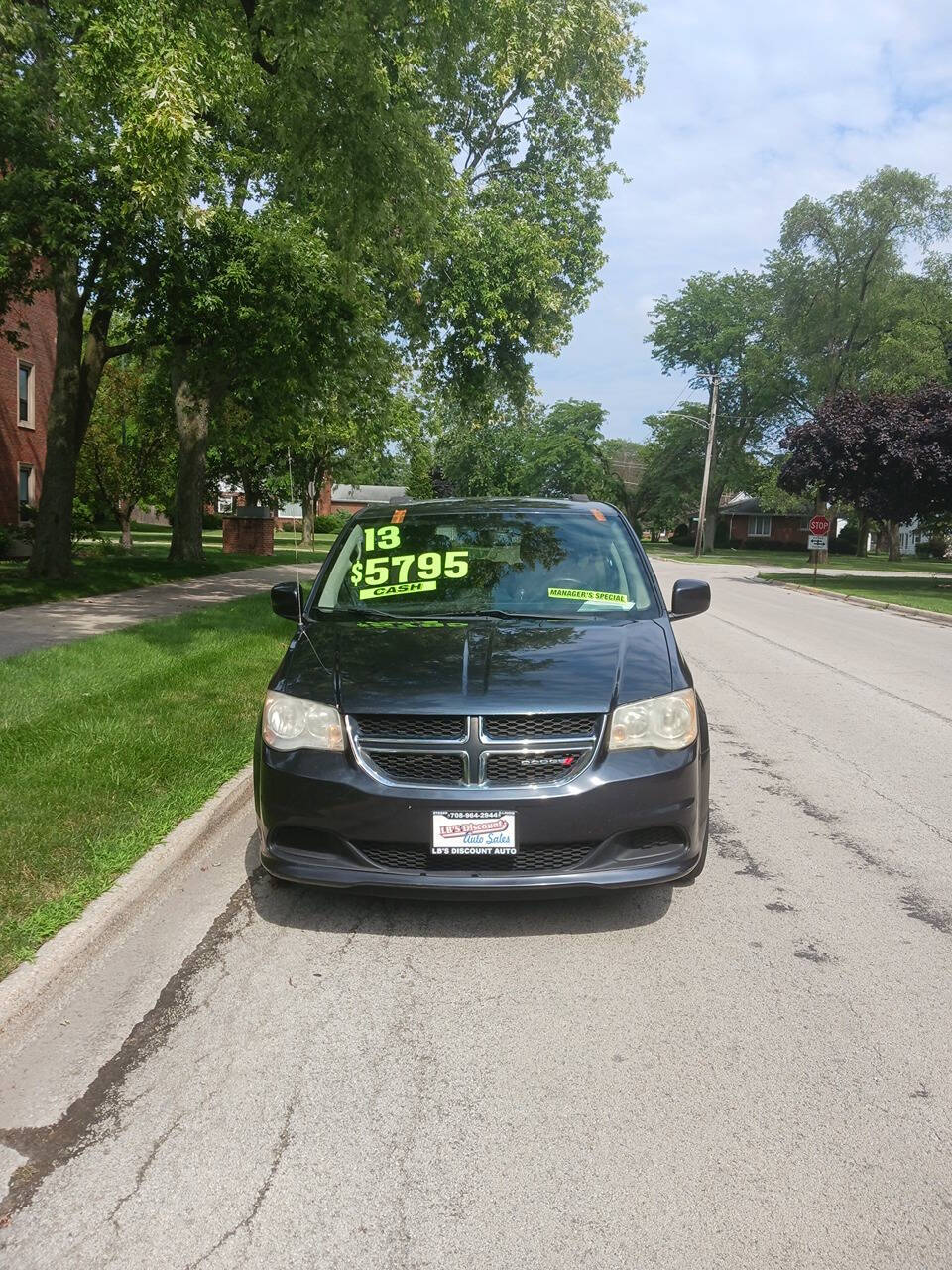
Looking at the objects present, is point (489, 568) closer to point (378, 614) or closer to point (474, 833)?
point (378, 614)

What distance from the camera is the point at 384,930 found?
4.21 meters

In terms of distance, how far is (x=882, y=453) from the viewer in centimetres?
3047

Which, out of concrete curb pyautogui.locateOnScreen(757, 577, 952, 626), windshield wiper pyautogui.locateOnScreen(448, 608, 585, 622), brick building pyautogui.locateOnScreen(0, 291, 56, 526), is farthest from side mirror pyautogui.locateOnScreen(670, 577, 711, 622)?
brick building pyautogui.locateOnScreen(0, 291, 56, 526)

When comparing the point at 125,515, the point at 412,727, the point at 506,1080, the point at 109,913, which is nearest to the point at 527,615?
the point at 412,727

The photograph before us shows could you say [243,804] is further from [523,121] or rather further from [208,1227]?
[523,121]

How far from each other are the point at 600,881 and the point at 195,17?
9086mm

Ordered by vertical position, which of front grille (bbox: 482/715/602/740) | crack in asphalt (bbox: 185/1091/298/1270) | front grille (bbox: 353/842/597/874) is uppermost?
front grille (bbox: 482/715/602/740)

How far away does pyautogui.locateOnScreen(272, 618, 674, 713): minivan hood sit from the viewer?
402 cm

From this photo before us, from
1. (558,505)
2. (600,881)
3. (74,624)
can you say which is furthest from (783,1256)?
(74,624)

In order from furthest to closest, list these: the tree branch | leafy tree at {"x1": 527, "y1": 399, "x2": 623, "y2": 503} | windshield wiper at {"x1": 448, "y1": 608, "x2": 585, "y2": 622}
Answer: leafy tree at {"x1": 527, "y1": 399, "x2": 623, "y2": 503}, the tree branch, windshield wiper at {"x1": 448, "y1": 608, "x2": 585, "y2": 622}

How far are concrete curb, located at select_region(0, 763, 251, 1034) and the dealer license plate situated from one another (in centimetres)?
135

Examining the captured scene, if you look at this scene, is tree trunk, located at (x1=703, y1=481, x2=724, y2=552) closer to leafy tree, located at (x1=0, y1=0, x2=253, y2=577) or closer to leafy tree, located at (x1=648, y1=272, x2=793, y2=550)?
leafy tree, located at (x1=648, y1=272, x2=793, y2=550)

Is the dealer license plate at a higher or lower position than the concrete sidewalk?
higher

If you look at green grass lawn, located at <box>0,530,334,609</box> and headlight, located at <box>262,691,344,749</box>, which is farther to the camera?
green grass lawn, located at <box>0,530,334,609</box>
